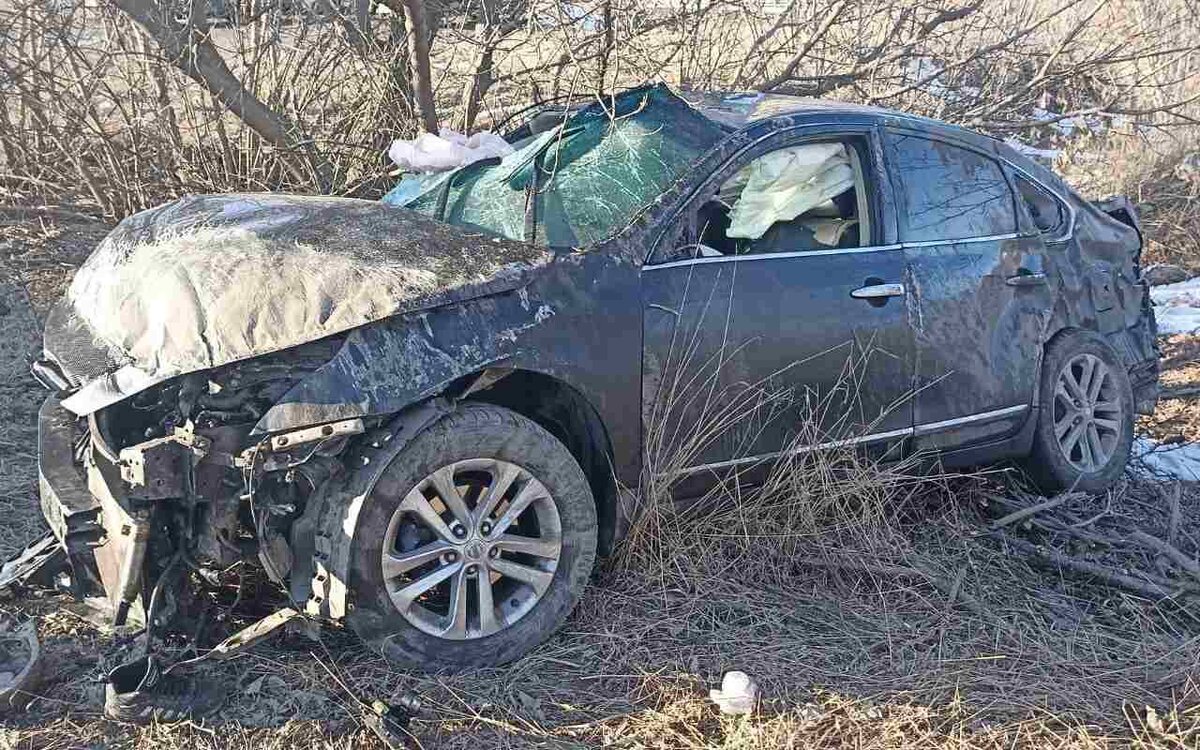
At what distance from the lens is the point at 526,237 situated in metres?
3.76

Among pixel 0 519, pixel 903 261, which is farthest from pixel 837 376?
pixel 0 519

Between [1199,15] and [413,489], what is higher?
[1199,15]

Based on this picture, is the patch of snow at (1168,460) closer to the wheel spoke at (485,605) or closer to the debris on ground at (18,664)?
the wheel spoke at (485,605)

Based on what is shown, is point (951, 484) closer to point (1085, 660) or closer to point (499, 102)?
point (1085, 660)

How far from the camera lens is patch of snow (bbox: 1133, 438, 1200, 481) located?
537 cm

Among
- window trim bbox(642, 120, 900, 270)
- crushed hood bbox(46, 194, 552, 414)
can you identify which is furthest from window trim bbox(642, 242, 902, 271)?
crushed hood bbox(46, 194, 552, 414)

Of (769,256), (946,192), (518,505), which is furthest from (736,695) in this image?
(946,192)

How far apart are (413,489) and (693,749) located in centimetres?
108

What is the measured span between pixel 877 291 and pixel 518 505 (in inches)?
65.6

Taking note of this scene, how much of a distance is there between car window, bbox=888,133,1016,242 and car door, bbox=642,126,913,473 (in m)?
0.13

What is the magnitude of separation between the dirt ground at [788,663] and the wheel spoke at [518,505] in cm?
44

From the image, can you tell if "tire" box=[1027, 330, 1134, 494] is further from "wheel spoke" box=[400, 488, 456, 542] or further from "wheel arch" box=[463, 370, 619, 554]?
"wheel spoke" box=[400, 488, 456, 542]

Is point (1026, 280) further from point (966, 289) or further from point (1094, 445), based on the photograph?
point (1094, 445)

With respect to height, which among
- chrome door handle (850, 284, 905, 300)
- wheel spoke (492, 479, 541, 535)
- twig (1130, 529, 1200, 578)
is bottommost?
twig (1130, 529, 1200, 578)
